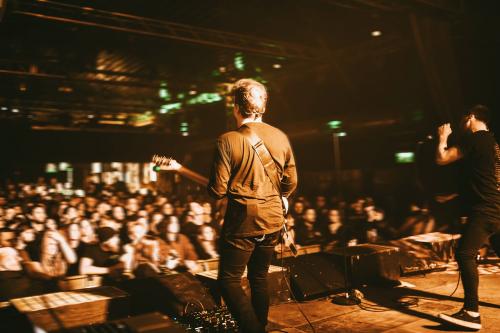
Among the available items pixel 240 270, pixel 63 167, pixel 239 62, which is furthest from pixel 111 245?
pixel 63 167

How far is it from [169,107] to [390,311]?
15.5 metres

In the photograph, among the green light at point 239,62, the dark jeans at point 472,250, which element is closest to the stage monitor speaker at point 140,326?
the dark jeans at point 472,250

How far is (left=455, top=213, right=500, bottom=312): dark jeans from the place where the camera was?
3023 millimetres

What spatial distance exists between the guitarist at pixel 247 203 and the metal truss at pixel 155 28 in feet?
21.9

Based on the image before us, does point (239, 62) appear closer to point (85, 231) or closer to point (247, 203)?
point (85, 231)

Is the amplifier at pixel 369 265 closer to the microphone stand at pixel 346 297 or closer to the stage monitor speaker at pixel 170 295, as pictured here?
the microphone stand at pixel 346 297

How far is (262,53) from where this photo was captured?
10.4 metres

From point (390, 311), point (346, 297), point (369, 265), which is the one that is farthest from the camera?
point (369, 265)

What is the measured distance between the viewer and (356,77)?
12.3m

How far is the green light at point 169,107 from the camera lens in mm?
17434

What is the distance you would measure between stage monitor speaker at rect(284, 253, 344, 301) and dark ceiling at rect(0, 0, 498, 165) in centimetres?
453

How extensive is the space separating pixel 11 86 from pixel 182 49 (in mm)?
6082

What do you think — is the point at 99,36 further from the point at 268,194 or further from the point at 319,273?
the point at 268,194

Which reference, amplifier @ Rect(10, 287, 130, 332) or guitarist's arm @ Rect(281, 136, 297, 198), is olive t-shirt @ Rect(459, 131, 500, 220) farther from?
amplifier @ Rect(10, 287, 130, 332)
